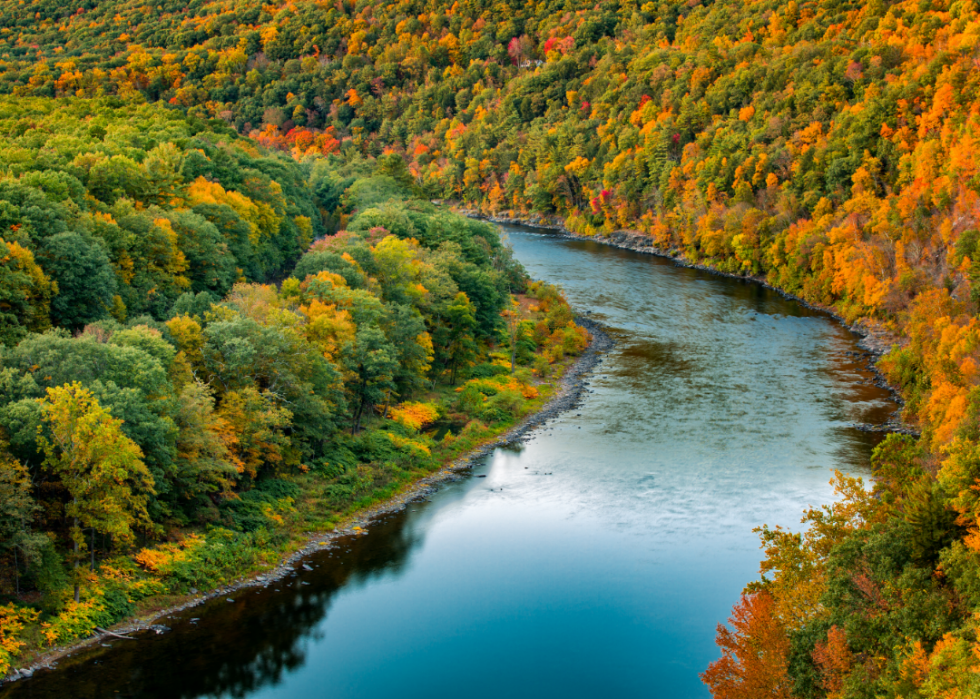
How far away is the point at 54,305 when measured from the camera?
4338 centimetres

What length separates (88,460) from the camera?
31109mm

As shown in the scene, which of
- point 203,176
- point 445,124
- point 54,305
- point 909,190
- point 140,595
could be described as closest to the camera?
point 140,595

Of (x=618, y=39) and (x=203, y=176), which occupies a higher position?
(x=618, y=39)

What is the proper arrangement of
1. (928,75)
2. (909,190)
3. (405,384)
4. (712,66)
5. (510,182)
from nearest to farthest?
(405,384), (909,190), (928,75), (712,66), (510,182)

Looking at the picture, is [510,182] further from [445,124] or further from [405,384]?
[405,384]

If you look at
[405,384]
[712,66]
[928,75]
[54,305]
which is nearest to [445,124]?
[712,66]

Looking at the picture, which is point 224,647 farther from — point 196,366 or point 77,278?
point 77,278

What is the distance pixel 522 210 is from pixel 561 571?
418 feet

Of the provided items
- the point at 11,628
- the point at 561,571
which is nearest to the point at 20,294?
the point at 11,628

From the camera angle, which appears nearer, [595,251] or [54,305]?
[54,305]

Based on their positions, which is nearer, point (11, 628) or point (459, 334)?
point (11, 628)

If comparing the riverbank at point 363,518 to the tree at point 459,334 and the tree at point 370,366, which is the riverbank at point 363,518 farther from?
the tree at point 459,334

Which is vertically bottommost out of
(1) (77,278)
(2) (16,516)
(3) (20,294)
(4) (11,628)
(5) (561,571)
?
(5) (561,571)

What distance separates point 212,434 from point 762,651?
23.8 meters
